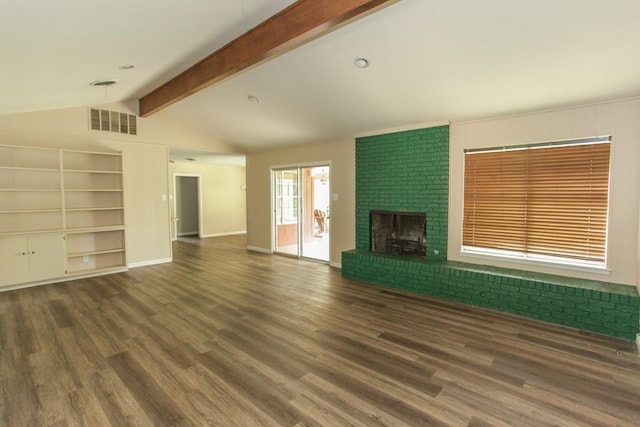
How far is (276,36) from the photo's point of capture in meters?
2.85

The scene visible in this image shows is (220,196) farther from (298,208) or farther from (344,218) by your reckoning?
(344,218)

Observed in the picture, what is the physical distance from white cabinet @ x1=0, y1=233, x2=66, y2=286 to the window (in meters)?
6.22

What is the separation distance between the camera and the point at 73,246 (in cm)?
543

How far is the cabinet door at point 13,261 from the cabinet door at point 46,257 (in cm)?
7

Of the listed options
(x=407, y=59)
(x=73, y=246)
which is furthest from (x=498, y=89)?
(x=73, y=246)

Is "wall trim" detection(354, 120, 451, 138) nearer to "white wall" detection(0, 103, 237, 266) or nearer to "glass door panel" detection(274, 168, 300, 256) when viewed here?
"glass door panel" detection(274, 168, 300, 256)

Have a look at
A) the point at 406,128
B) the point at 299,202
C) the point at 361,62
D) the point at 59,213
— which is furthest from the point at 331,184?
the point at 59,213

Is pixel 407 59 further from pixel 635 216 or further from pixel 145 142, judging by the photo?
pixel 145 142

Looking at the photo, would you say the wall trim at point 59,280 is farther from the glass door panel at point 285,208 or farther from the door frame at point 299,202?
the glass door panel at point 285,208

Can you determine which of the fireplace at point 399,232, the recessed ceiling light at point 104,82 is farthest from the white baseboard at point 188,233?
the fireplace at point 399,232

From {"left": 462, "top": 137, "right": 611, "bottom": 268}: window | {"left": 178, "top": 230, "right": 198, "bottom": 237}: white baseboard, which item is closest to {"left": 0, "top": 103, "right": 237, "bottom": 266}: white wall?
{"left": 178, "top": 230, "right": 198, "bottom": 237}: white baseboard

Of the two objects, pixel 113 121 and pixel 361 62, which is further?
pixel 113 121

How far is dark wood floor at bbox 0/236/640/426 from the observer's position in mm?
2033

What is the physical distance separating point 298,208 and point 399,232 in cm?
250
